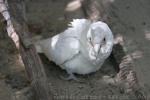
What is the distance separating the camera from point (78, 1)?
12.5 ft

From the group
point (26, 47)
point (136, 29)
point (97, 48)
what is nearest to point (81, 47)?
point (97, 48)

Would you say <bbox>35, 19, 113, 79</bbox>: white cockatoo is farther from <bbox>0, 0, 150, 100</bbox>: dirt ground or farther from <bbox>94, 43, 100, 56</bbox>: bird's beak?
<bbox>0, 0, 150, 100</bbox>: dirt ground

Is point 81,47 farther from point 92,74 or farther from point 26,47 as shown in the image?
point 26,47

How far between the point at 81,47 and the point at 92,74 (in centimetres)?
25

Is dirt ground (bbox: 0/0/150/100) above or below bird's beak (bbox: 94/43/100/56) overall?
below

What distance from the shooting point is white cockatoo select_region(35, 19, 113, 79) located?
2.79m

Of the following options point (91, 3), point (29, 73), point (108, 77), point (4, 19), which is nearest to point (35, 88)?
point (29, 73)

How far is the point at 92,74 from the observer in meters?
3.02

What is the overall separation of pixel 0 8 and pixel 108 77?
3.16ft

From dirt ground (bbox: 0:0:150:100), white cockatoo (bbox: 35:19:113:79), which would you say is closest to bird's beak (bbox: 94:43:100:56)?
white cockatoo (bbox: 35:19:113:79)

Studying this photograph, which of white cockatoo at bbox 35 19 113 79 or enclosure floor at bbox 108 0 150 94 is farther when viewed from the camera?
enclosure floor at bbox 108 0 150 94

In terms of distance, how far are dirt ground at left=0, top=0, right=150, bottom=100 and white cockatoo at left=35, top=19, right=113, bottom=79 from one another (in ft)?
0.35

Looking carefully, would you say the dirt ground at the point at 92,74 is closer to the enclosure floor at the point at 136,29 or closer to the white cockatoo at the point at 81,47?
the enclosure floor at the point at 136,29

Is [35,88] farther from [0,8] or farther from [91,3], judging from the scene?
[91,3]
